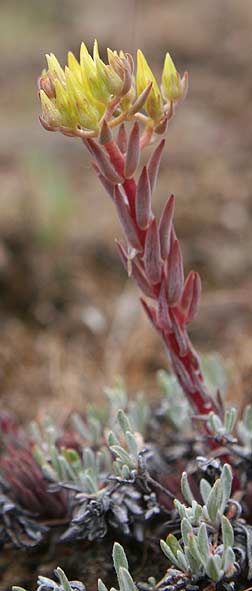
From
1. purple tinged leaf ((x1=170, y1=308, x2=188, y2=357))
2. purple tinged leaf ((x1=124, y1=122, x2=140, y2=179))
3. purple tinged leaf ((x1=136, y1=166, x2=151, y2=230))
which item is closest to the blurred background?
purple tinged leaf ((x1=170, y1=308, x2=188, y2=357))

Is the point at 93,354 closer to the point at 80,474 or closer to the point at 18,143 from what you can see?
the point at 80,474

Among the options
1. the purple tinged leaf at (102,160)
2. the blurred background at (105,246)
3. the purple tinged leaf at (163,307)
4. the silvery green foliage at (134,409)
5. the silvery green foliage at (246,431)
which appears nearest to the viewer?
the purple tinged leaf at (102,160)

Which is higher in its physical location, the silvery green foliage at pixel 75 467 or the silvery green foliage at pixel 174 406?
the silvery green foliage at pixel 75 467

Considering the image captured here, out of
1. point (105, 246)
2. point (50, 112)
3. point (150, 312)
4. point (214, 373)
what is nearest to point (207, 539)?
point (150, 312)

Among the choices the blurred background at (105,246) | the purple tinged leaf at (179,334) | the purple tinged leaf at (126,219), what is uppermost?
the purple tinged leaf at (126,219)

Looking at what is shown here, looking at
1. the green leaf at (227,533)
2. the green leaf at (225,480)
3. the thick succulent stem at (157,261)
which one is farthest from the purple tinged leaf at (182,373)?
the green leaf at (227,533)

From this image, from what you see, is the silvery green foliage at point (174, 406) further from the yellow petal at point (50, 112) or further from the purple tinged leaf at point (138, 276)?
the yellow petal at point (50, 112)
